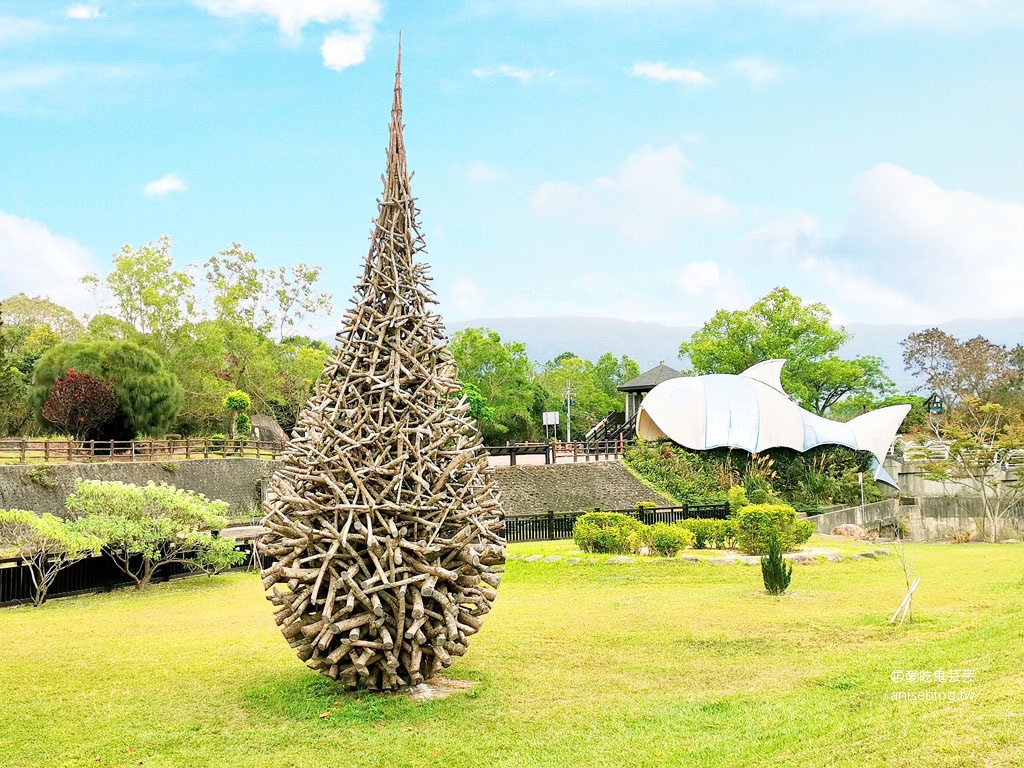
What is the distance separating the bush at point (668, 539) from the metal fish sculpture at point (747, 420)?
51.5 feet

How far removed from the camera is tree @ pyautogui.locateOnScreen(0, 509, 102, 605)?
49.1 ft

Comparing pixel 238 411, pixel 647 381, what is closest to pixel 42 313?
pixel 238 411

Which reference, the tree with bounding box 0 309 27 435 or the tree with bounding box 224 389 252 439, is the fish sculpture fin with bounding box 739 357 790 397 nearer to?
the tree with bounding box 224 389 252 439

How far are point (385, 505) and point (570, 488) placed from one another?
25.7 metres

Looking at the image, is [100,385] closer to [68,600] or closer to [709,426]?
[68,600]

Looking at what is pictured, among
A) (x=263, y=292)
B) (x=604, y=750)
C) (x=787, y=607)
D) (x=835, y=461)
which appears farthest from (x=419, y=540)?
(x=263, y=292)

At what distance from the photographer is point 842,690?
7.48 metres

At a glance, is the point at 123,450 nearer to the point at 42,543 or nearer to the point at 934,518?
the point at 42,543

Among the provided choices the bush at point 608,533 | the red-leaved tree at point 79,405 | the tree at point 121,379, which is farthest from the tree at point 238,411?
the bush at point 608,533

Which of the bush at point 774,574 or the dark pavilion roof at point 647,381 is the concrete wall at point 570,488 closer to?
the dark pavilion roof at point 647,381

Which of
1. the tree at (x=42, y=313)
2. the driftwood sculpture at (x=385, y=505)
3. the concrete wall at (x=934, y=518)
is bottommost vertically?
the concrete wall at (x=934, y=518)

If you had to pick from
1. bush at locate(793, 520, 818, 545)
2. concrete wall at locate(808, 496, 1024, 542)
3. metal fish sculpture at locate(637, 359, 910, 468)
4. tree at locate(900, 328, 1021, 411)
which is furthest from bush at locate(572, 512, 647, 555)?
tree at locate(900, 328, 1021, 411)

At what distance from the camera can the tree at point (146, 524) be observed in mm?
16531

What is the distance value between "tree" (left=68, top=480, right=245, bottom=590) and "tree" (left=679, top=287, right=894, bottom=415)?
35.4 m
